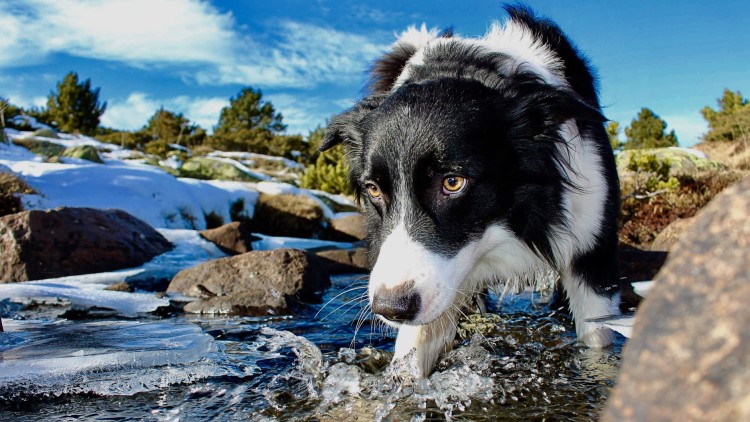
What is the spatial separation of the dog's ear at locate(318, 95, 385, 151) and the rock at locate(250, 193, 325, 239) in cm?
904

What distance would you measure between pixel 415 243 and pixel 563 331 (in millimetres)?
1855

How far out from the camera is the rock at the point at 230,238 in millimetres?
8102

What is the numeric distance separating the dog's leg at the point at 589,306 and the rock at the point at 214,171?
14.0 meters

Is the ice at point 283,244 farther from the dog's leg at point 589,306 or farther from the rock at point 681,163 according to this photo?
the dog's leg at point 589,306

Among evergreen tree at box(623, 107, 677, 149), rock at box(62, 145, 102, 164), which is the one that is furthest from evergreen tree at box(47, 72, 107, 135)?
evergreen tree at box(623, 107, 677, 149)

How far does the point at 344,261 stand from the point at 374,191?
4.89 meters

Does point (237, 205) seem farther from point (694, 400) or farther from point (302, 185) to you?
point (694, 400)

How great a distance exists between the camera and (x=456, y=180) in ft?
7.91

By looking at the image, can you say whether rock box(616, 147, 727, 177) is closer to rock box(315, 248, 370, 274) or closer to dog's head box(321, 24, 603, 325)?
A: rock box(315, 248, 370, 274)

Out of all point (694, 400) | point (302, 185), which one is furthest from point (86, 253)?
point (302, 185)

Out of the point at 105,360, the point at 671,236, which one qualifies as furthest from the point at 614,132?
the point at 105,360

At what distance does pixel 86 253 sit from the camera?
6434 millimetres

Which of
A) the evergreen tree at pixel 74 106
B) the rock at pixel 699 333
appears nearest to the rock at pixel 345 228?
the rock at pixel 699 333

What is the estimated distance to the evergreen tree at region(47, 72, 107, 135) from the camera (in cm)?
4466
